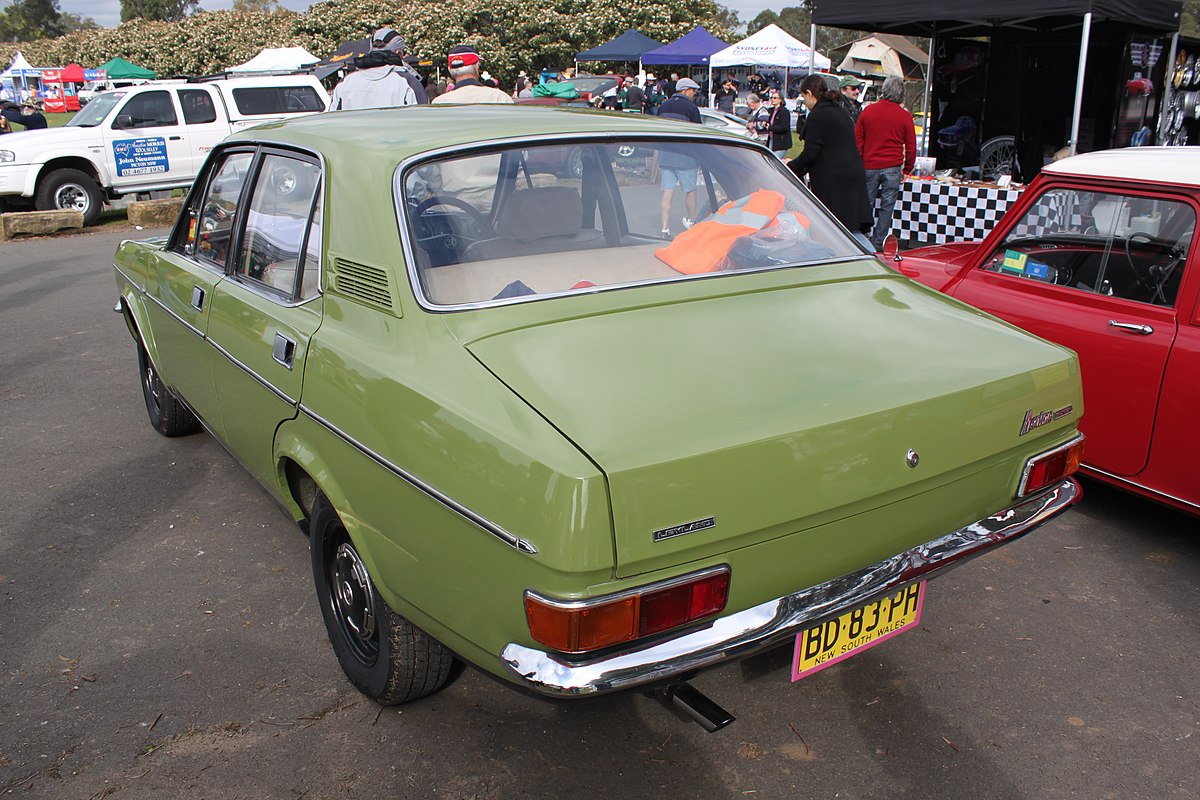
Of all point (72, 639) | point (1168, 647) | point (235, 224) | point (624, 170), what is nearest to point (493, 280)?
point (624, 170)

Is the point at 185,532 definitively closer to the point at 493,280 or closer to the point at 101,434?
the point at 101,434

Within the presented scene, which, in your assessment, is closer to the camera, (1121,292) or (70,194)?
(1121,292)

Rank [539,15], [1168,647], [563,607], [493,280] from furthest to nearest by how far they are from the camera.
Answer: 1. [539,15]
2. [1168,647]
3. [493,280]
4. [563,607]

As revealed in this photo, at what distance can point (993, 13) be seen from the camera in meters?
8.55

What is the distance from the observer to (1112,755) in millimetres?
2580

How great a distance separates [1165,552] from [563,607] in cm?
299

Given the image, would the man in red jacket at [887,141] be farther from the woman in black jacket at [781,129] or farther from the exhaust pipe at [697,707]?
the exhaust pipe at [697,707]

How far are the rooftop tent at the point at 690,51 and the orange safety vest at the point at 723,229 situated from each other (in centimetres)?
2350

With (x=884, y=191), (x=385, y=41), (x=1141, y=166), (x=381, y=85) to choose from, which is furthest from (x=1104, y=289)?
(x=385, y=41)

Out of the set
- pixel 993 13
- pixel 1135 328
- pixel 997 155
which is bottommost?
pixel 1135 328

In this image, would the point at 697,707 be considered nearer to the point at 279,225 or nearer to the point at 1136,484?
the point at 279,225

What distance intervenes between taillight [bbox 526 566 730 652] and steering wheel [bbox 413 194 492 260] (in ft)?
3.69

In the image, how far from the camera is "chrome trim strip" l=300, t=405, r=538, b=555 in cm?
195

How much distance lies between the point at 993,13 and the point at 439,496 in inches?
332
